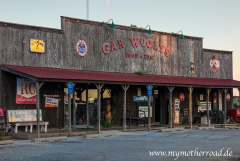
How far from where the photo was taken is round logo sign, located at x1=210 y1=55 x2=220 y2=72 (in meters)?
26.7

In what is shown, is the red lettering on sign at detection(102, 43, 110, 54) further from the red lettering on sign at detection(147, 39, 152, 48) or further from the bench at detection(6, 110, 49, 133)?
the bench at detection(6, 110, 49, 133)

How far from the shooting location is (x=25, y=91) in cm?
1719

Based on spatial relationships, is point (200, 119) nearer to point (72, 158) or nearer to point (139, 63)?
point (139, 63)

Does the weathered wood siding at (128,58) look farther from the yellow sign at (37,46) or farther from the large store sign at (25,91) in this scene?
the large store sign at (25,91)

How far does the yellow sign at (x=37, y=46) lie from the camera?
17703 mm

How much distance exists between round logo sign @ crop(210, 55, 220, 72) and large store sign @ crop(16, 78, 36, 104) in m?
15.2

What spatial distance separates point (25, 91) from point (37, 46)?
2.56m

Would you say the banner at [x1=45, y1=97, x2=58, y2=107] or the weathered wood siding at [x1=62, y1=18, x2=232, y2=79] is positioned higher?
the weathered wood siding at [x1=62, y1=18, x2=232, y2=79]

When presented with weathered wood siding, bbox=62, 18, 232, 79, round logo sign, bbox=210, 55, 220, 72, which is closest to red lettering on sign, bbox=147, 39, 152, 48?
weathered wood siding, bbox=62, 18, 232, 79

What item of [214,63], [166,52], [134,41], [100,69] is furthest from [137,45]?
[214,63]

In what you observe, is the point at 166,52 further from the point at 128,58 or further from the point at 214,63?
the point at 214,63

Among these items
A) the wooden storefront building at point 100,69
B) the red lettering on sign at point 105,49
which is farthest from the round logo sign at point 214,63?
the red lettering on sign at point 105,49

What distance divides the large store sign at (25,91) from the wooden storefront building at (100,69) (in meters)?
0.05

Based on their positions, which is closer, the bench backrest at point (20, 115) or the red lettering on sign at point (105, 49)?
the bench backrest at point (20, 115)
